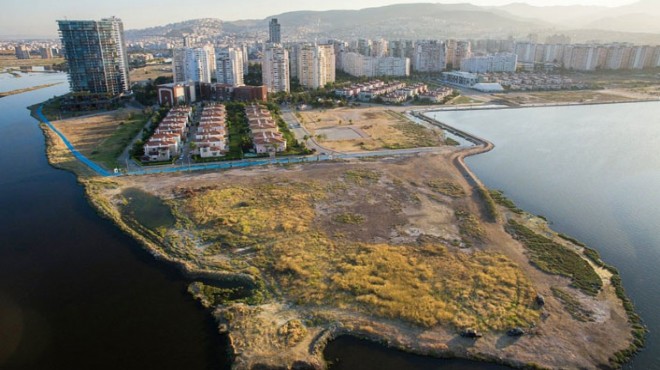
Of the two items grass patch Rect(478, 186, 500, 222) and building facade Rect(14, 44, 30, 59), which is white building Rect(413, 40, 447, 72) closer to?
grass patch Rect(478, 186, 500, 222)

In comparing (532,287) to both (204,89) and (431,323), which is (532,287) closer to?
(431,323)

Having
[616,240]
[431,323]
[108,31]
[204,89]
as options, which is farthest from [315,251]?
[108,31]

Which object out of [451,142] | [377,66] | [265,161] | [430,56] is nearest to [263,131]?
[265,161]

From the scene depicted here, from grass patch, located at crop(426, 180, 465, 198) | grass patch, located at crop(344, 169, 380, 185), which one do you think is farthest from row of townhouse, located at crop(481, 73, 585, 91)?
grass patch, located at crop(344, 169, 380, 185)

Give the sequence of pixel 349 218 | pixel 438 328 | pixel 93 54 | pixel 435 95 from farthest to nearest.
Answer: pixel 435 95, pixel 93 54, pixel 349 218, pixel 438 328

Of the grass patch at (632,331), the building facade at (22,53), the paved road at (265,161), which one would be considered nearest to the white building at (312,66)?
the paved road at (265,161)

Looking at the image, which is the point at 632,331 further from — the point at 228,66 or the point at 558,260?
the point at 228,66
